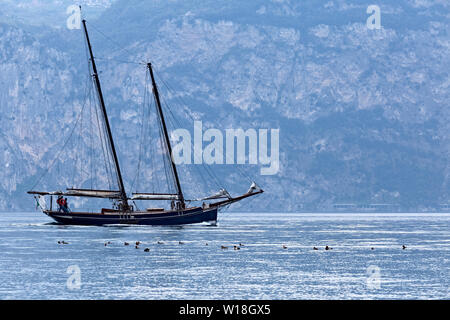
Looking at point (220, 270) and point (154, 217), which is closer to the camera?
point (220, 270)

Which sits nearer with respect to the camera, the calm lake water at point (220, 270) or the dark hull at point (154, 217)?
the calm lake water at point (220, 270)

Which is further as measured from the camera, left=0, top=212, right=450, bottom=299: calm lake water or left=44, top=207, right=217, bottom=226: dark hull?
left=44, top=207, right=217, bottom=226: dark hull

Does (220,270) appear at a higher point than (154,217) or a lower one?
higher
